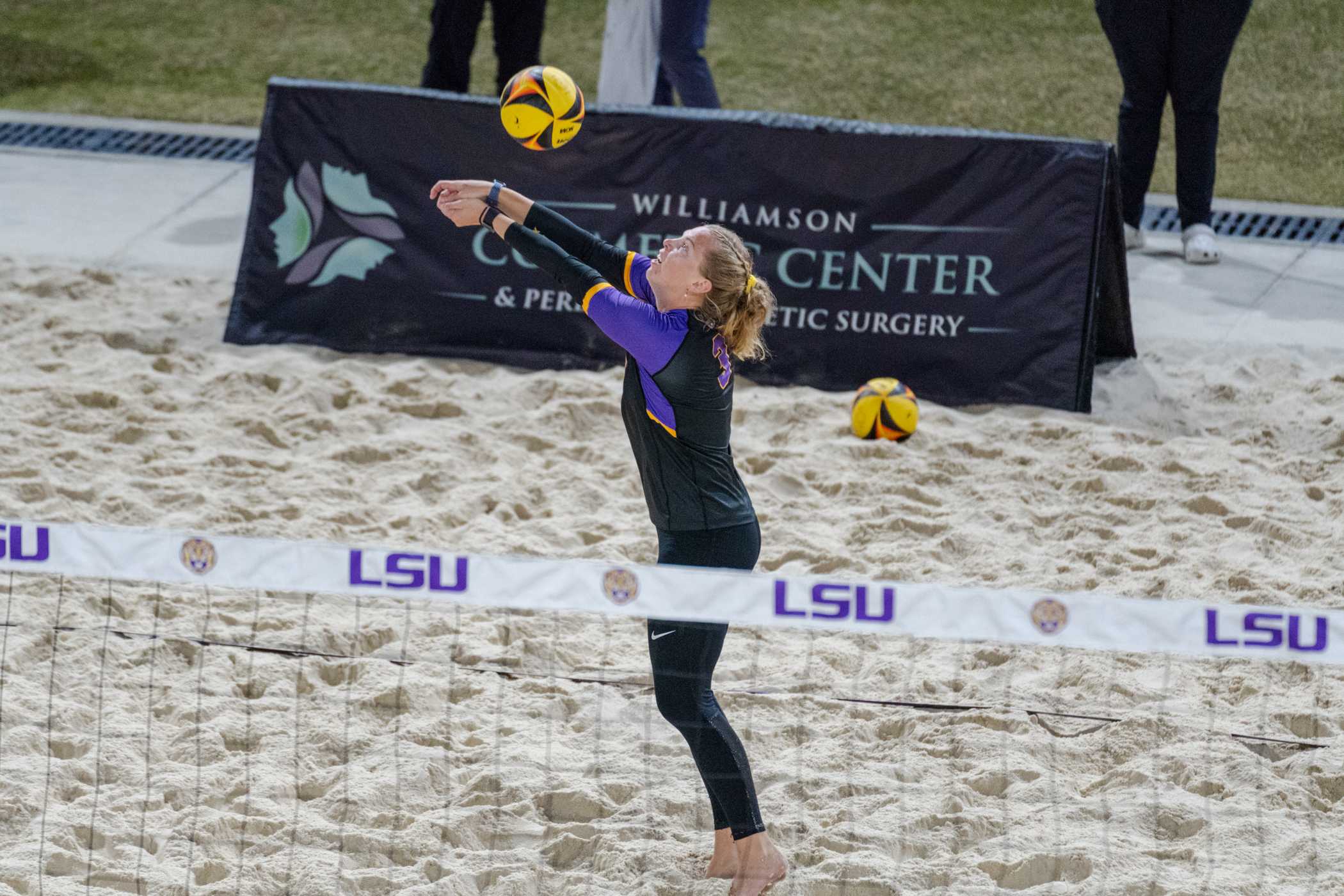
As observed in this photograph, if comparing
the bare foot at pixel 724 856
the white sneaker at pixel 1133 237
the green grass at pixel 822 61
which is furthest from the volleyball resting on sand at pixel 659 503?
the green grass at pixel 822 61

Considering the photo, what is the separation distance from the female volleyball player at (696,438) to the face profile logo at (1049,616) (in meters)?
0.71

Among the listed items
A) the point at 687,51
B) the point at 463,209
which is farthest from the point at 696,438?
the point at 687,51

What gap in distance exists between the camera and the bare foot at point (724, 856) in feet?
12.2

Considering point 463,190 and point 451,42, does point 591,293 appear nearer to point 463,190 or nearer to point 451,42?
point 463,190

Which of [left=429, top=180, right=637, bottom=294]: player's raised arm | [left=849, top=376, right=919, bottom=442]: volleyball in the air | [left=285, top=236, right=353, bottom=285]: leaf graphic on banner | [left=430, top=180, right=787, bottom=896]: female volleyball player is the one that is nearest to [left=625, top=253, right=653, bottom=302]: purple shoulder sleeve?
[left=429, top=180, right=637, bottom=294]: player's raised arm

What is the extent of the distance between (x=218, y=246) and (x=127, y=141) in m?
1.98

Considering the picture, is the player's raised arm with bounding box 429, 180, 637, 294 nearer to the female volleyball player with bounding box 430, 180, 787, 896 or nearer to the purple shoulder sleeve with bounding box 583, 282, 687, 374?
the female volleyball player with bounding box 430, 180, 787, 896

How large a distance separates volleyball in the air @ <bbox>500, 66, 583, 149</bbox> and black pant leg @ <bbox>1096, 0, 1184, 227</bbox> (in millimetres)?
3709

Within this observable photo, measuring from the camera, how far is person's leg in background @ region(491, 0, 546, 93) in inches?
340

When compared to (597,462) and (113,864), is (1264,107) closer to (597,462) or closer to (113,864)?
(597,462)

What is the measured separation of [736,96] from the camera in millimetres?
10281

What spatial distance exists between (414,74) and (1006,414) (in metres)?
5.70

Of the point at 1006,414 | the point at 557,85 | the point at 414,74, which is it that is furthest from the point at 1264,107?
the point at 557,85

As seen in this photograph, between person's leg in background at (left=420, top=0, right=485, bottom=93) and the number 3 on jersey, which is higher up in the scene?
person's leg in background at (left=420, top=0, right=485, bottom=93)
